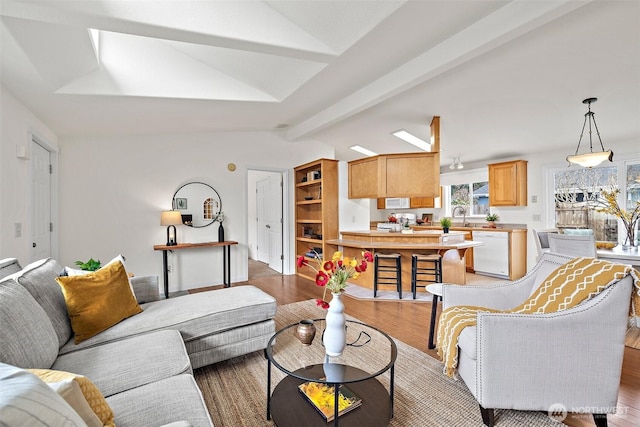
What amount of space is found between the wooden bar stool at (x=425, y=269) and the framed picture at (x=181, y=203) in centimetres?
344

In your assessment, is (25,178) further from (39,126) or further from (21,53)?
(21,53)

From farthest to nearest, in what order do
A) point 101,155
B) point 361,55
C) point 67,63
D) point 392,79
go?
point 101,155
point 392,79
point 361,55
point 67,63

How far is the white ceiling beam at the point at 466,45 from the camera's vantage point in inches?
77.2

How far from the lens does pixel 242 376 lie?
2146 millimetres

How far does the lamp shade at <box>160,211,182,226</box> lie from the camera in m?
4.13

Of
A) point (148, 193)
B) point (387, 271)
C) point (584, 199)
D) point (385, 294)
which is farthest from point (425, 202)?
point (148, 193)

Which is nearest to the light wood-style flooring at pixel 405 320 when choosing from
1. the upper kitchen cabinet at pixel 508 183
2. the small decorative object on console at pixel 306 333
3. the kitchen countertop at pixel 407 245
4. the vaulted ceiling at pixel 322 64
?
the kitchen countertop at pixel 407 245

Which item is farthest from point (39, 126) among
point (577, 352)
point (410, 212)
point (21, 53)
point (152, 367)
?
point (410, 212)

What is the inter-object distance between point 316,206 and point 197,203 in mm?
2105

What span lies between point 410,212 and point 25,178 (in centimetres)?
692

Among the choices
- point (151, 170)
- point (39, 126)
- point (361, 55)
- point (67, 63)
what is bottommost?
point (151, 170)

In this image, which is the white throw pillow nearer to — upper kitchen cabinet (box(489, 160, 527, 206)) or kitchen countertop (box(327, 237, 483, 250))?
kitchen countertop (box(327, 237, 483, 250))

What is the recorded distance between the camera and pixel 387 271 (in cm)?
414

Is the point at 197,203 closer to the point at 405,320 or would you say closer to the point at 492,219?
the point at 405,320
